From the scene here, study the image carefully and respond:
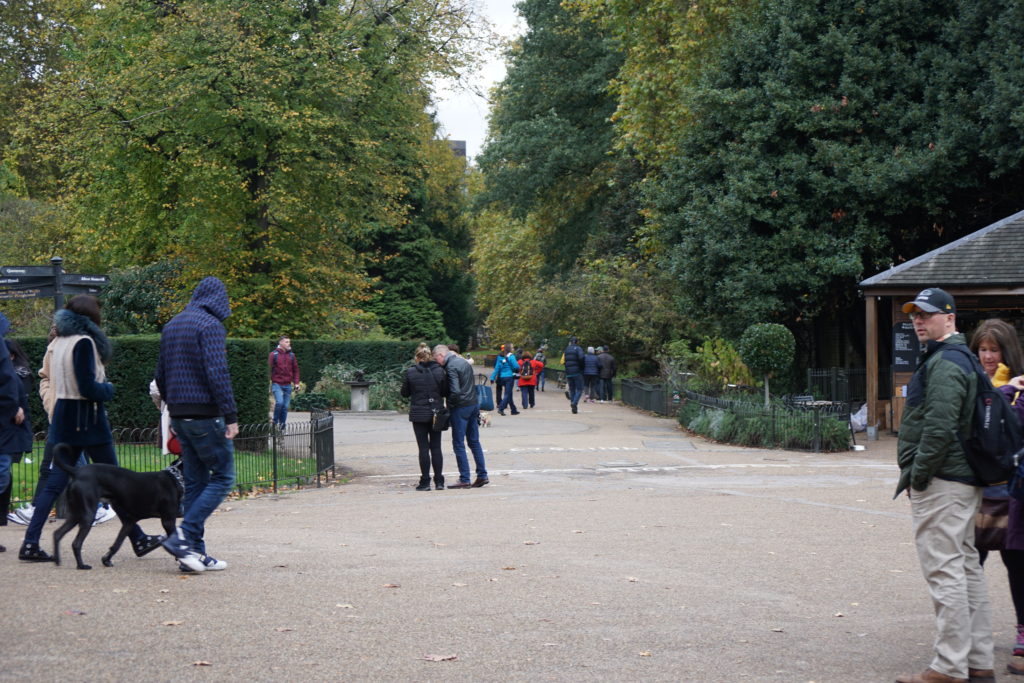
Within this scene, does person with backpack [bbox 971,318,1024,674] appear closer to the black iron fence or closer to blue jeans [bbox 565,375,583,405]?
the black iron fence

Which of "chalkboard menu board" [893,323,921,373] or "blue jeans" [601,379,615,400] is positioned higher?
"chalkboard menu board" [893,323,921,373]

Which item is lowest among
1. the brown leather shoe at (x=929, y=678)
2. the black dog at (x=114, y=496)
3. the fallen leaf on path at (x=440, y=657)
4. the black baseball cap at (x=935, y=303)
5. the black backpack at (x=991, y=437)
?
the brown leather shoe at (x=929, y=678)

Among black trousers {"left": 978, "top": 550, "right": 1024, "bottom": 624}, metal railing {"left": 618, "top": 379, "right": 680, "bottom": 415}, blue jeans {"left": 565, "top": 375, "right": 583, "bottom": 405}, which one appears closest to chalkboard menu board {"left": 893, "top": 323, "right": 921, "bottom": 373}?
metal railing {"left": 618, "top": 379, "right": 680, "bottom": 415}

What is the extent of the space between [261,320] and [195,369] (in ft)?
81.8

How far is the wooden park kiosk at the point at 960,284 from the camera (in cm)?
2150

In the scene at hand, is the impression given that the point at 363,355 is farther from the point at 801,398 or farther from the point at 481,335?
the point at 481,335

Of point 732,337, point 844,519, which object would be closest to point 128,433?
point 844,519

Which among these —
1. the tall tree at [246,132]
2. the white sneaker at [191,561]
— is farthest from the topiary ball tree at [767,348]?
the white sneaker at [191,561]

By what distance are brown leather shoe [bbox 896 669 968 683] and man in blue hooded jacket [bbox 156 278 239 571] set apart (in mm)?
4378

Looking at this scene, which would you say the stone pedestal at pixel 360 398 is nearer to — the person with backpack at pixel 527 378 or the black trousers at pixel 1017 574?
the person with backpack at pixel 527 378

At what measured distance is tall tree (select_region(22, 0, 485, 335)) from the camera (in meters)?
29.4

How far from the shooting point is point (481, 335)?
111 m

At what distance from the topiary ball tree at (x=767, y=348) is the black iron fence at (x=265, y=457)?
424 inches

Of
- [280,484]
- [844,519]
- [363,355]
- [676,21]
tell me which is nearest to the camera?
[844,519]
